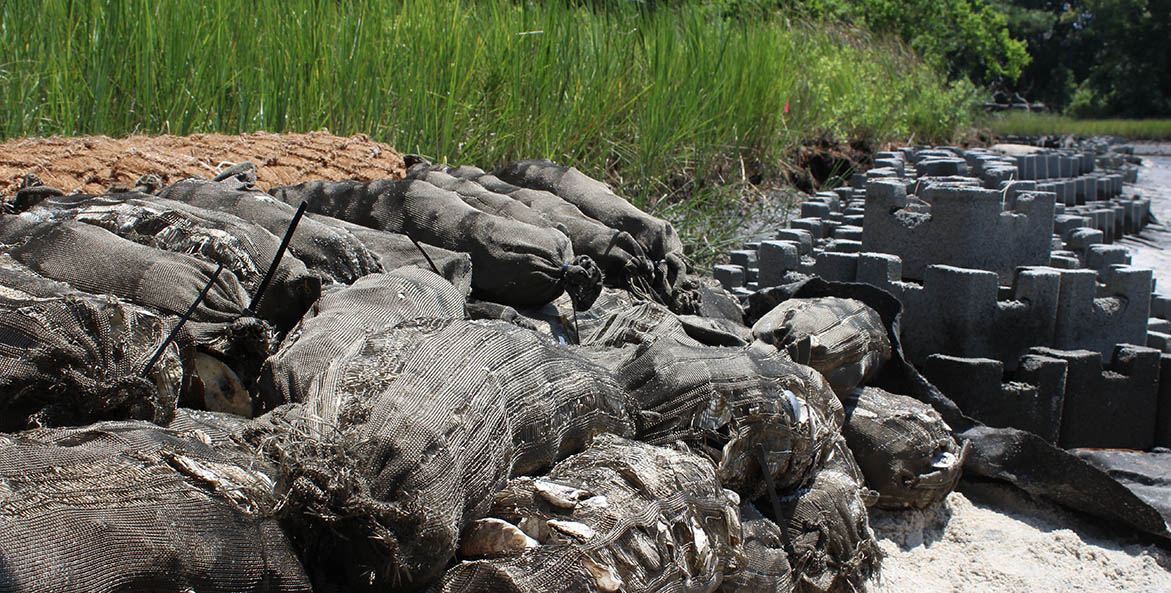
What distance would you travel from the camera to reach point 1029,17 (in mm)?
40844

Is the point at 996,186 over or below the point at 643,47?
below

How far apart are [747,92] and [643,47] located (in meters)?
1.04

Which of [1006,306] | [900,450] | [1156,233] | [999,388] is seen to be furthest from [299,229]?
[1156,233]

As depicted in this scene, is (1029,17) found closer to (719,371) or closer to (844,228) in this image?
(844,228)

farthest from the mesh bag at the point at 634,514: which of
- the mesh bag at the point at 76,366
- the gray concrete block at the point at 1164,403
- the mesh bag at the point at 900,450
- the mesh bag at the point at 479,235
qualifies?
the gray concrete block at the point at 1164,403

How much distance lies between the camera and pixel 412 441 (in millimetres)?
1690

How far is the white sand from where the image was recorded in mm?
3014

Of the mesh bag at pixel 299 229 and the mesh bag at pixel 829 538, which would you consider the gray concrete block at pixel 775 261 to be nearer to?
the mesh bag at pixel 829 538

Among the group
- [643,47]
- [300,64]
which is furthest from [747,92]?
[300,64]

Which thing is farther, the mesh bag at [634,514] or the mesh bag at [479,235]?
the mesh bag at [479,235]

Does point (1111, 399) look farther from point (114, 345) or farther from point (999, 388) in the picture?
point (114, 345)

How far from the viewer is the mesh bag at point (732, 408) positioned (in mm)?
2430

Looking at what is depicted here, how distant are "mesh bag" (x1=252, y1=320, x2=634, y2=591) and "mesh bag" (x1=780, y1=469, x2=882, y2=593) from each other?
0.80 meters

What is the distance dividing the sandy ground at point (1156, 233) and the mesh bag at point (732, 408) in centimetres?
402
